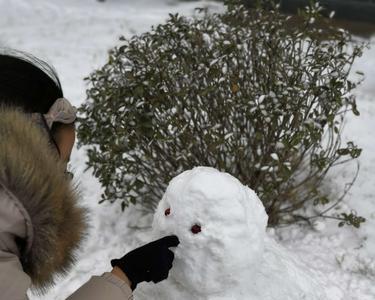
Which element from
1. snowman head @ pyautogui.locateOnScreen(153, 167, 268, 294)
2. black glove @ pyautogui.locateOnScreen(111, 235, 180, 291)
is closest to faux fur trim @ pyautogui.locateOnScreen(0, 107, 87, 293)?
black glove @ pyautogui.locateOnScreen(111, 235, 180, 291)

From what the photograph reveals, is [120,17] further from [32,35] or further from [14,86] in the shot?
[14,86]

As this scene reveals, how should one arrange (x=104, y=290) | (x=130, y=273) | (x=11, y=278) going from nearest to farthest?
(x=11, y=278) → (x=104, y=290) → (x=130, y=273)

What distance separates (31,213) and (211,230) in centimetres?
81

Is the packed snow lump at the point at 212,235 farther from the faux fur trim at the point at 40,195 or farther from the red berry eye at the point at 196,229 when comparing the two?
the faux fur trim at the point at 40,195

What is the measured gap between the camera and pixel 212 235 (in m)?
1.88

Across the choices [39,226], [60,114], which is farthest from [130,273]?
[60,114]

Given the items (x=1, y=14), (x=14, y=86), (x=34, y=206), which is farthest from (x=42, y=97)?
(x=1, y=14)

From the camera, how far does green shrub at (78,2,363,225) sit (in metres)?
2.58

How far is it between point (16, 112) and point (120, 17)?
Answer: 294 inches

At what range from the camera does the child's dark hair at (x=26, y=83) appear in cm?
184

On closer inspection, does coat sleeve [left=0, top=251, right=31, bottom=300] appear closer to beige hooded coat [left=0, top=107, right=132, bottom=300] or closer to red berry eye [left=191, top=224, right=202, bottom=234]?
beige hooded coat [left=0, top=107, right=132, bottom=300]

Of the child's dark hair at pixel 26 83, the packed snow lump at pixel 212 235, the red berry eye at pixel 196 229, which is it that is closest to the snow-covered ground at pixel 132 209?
the child's dark hair at pixel 26 83

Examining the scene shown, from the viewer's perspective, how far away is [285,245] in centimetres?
315

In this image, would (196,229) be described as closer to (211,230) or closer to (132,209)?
(211,230)
